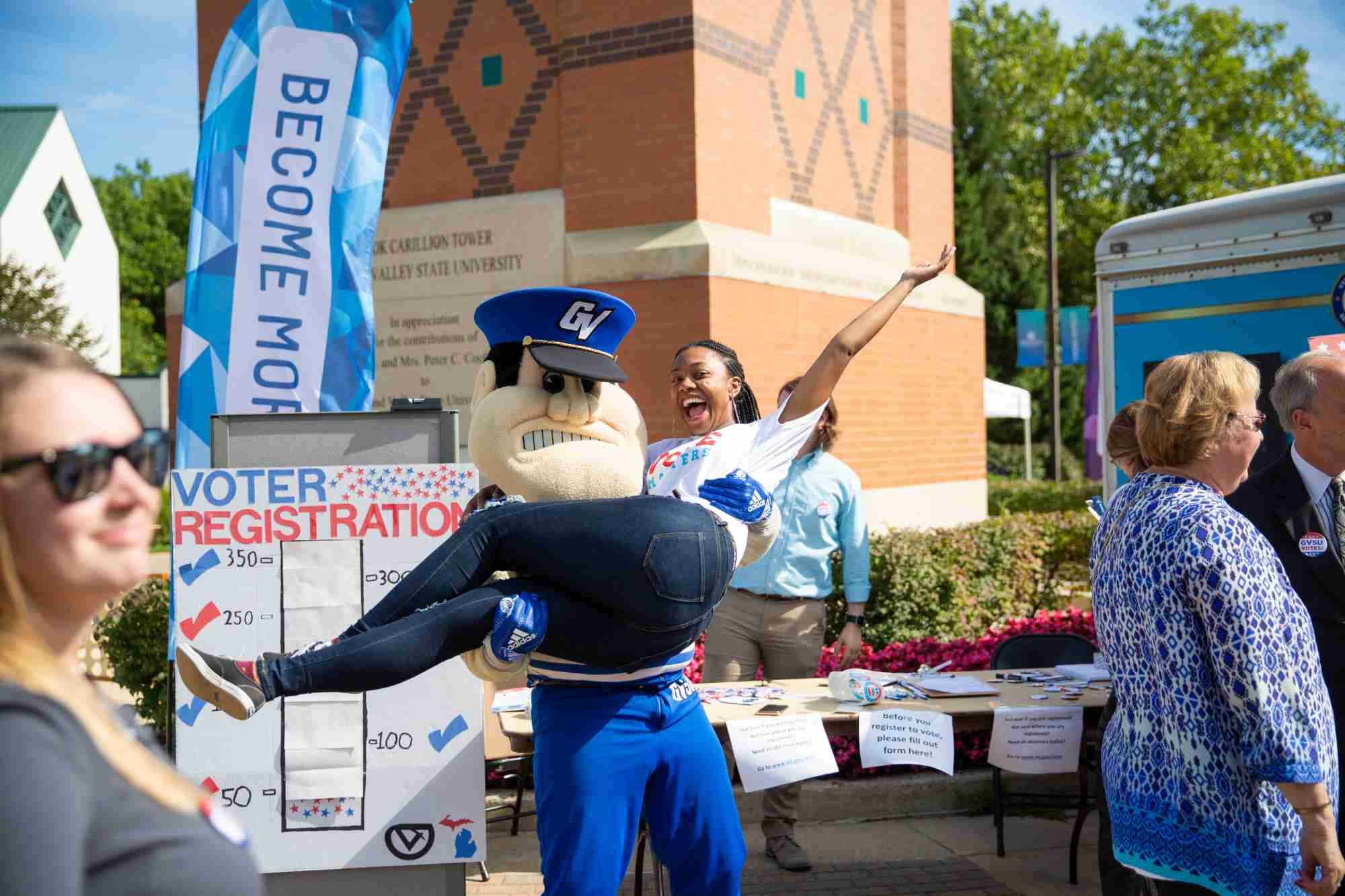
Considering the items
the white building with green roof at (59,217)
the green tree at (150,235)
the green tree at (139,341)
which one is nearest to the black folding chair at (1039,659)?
the white building with green roof at (59,217)

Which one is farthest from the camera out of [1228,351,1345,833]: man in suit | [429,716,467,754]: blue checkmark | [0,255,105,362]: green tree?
[0,255,105,362]: green tree

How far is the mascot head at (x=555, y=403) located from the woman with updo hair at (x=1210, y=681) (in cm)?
126

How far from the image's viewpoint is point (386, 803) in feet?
12.9

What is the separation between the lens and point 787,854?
5.05 meters

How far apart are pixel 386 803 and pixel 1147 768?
2391mm

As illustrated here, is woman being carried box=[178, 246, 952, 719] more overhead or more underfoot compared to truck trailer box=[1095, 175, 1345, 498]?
more underfoot

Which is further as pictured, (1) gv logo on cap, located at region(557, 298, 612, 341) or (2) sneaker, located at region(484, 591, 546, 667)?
(1) gv logo on cap, located at region(557, 298, 612, 341)

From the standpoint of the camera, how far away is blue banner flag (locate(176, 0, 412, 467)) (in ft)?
17.5

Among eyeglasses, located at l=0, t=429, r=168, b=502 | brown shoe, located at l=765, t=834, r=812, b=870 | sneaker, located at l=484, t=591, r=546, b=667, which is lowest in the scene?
brown shoe, located at l=765, t=834, r=812, b=870

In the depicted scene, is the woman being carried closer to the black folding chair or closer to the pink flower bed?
the pink flower bed

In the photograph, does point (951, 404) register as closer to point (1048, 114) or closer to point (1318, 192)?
point (1318, 192)

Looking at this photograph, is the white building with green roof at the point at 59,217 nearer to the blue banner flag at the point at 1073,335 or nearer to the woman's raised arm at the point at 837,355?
the blue banner flag at the point at 1073,335

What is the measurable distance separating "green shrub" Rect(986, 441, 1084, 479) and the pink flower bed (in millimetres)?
24535

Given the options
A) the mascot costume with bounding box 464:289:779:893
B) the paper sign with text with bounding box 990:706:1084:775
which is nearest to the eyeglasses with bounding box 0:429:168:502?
the mascot costume with bounding box 464:289:779:893
